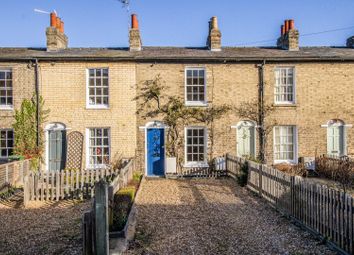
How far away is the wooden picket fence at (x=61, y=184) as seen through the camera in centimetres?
1204

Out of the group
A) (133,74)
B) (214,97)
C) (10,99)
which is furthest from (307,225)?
(10,99)

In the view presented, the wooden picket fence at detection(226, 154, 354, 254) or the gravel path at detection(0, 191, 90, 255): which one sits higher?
the wooden picket fence at detection(226, 154, 354, 254)

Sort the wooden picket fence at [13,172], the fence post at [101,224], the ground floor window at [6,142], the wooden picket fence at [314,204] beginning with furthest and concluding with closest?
1. the ground floor window at [6,142]
2. the wooden picket fence at [13,172]
3. the wooden picket fence at [314,204]
4. the fence post at [101,224]

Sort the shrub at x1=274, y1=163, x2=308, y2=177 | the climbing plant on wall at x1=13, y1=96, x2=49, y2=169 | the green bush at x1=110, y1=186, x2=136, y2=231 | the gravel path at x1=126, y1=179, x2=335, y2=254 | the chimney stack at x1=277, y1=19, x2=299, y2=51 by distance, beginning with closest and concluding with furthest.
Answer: the green bush at x1=110, y1=186, x2=136, y2=231 → the gravel path at x1=126, y1=179, x2=335, y2=254 → the shrub at x1=274, y1=163, x2=308, y2=177 → the climbing plant on wall at x1=13, y1=96, x2=49, y2=169 → the chimney stack at x1=277, y1=19, x2=299, y2=51

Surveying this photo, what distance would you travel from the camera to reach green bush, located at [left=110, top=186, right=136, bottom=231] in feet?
22.3

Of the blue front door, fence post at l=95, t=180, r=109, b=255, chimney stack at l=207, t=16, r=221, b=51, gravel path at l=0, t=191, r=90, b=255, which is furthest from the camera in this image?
chimney stack at l=207, t=16, r=221, b=51

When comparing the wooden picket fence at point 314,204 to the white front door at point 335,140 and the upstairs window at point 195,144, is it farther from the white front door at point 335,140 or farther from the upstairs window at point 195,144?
the white front door at point 335,140

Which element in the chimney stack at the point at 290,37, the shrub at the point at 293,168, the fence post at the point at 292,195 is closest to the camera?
the fence post at the point at 292,195

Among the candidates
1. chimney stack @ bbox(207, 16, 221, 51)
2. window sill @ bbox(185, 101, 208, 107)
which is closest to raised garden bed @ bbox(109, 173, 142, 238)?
window sill @ bbox(185, 101, 208, 107)

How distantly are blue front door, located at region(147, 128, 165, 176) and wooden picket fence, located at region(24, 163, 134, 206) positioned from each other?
5.19 metres

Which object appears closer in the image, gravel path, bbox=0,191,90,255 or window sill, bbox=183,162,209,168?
gravel path, bbox=0,191,90,255

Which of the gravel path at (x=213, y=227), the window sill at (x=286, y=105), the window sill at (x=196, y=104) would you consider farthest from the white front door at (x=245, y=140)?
the gravel path at (x=213, y=227)

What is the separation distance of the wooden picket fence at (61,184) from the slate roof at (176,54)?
7.46 metres

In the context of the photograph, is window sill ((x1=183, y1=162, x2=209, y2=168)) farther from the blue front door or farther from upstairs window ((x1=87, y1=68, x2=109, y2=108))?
upstairs window ((x1=87, y1=68, x2=109, y2=108))
